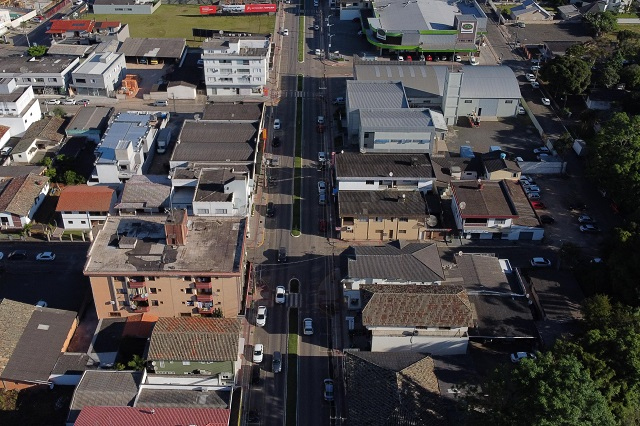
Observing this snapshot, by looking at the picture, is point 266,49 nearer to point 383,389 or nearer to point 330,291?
point 330,291

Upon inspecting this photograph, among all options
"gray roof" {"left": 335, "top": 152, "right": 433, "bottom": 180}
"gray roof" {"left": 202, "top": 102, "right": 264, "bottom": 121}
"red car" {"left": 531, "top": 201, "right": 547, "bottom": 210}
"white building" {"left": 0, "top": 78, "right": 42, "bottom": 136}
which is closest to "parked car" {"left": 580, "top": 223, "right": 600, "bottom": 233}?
"red car" {"left": 531, "top": 201, "right": 547, "bottom": 210}

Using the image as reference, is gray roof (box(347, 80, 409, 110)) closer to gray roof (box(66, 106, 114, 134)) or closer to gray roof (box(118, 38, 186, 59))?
gray roof (box(66, 106, 114, 134))

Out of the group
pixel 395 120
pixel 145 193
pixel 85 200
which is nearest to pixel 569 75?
pixel 395 120

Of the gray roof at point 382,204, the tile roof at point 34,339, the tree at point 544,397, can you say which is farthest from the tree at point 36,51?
the tree at point 544,397

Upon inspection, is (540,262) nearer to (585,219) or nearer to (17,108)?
(585,219)

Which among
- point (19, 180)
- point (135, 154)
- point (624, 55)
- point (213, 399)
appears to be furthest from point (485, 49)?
point (213, 399)

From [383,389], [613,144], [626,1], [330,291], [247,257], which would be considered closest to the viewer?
[383,389]
